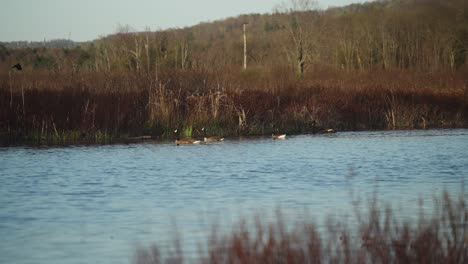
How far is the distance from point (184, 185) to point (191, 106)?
9725 mm

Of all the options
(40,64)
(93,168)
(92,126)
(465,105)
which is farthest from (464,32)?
(93,168)

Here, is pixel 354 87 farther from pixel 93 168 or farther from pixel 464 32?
pixel 464 32

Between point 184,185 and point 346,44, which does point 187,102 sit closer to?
A: point 184,185

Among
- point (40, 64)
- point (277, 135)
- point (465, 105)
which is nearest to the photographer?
point (277, 135)

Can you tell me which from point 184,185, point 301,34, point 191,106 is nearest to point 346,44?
point 301,34

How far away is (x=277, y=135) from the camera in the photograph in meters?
23.2

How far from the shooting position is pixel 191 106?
2308 centimetres

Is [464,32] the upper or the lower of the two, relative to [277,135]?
upper

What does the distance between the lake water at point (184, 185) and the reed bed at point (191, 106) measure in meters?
1.37

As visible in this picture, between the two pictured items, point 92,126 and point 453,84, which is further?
point 453,84

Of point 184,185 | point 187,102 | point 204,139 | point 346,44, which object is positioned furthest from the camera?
point 346,44

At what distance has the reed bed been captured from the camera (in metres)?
21.4

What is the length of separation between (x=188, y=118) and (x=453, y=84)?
1289 cm

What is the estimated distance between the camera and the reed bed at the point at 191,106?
21359mm
